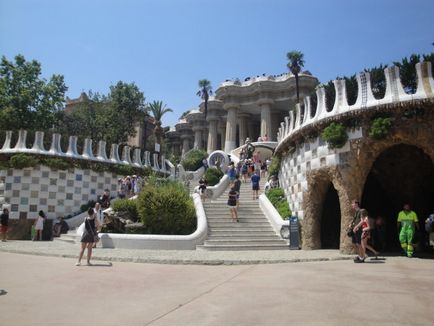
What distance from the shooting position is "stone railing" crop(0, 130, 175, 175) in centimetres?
2148

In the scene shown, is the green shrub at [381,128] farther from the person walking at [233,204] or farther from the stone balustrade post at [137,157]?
the stone balustrade post at [137,157]

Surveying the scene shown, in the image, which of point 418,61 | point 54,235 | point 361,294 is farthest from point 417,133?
point 54,235

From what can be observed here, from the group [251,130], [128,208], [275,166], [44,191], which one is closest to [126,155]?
[44,191]

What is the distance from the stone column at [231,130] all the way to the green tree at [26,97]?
1982 centimetres

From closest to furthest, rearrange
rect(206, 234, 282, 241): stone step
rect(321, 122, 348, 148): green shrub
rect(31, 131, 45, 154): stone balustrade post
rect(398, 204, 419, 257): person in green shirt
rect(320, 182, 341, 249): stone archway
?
rect(398, 204, 419, 257): person in green shirt, rect(321, 122, 348, 148): green shrub, rect(206, 234, 282, 241): stone step, rect(320, 182, 341, 249): stone archway, rect(31, 131, 45, 154): stone balustrade post

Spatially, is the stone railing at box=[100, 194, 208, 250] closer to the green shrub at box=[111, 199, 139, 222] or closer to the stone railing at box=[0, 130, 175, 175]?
the green shrub at box=[111, 199, 139, 222]

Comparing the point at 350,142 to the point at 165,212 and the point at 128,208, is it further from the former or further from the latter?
the point at 128,208

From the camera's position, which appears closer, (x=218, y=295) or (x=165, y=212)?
(x=218, y=295)

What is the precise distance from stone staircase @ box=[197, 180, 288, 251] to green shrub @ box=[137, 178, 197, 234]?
37.0 inches

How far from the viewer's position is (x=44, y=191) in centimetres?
2086

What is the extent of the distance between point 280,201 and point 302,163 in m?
3.03

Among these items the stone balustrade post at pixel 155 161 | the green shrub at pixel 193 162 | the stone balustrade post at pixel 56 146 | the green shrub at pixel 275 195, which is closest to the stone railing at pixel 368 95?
the green shrub at pixel 275 195

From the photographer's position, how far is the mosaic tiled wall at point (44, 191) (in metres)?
20.2

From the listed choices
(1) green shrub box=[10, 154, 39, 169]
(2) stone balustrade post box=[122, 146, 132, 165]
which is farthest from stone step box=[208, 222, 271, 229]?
(2) stone balustrade post box=[122, 146, 132, 165]
